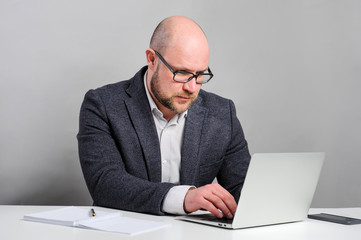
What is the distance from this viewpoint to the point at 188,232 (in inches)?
50.3

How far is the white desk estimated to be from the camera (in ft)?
4.02

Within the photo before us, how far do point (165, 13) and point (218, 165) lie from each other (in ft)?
3.57

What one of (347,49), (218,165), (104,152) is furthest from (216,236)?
(347,49)

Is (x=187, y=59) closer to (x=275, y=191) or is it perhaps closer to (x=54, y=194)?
(x=275, y=191)

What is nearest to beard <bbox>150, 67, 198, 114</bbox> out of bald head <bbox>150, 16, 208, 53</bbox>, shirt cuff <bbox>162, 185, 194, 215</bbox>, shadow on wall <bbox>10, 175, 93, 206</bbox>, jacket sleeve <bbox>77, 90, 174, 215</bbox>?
bald head <bbox>150, 16, 208, 53</bbox>

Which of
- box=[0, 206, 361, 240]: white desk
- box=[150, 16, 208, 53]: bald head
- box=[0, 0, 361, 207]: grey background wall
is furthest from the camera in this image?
box=[0, 0, 361, 207]: grey background wall

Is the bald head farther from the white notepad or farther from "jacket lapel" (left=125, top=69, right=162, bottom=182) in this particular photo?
the white notepad

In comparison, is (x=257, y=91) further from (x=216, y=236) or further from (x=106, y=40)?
(x=216, y=236)

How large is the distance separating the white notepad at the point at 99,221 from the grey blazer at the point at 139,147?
0.65 ft

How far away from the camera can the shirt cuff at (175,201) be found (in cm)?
155

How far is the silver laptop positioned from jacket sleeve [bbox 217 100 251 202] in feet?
2.30

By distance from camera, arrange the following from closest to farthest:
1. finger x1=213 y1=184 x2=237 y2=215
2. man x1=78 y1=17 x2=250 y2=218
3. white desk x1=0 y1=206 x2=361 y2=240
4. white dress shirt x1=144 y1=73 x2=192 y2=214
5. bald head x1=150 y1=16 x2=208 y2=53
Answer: white desk x1=0 y1=206 x2=361 y2=240, finger x1=213 y1=184 x2=237 y2=215, man x1=78 y1=17 x2=250 y2=218, bald head x1=150 y1=16 x2=208 y2=53, white dress shirt x1=144 y1=73 x2=192 y2=214

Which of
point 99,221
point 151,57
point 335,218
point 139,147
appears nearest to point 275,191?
point 335,218

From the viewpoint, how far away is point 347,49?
321 cm
